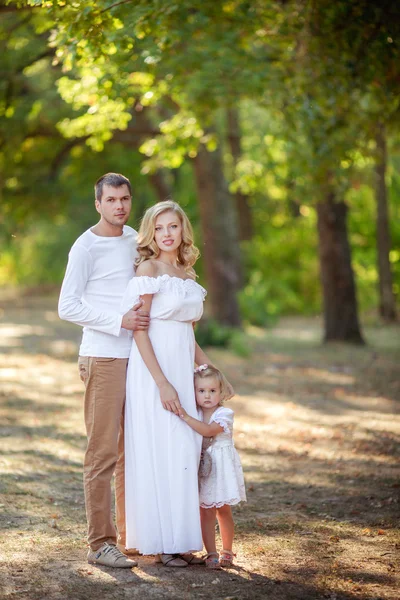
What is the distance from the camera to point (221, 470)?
5.15 metres

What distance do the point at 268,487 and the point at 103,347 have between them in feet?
9.80

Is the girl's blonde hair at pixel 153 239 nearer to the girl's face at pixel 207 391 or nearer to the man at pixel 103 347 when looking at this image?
the man at pixel 103 347

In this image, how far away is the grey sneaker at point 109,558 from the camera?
507cm

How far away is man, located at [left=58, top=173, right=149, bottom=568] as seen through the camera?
5.07 meters

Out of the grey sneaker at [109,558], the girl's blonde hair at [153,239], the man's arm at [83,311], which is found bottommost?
the grey sneaker at [109,558]

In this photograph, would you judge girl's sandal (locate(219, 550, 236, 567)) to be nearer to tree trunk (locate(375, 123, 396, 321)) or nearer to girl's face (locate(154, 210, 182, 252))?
girl's face (locate(154, 210, 182, 252))

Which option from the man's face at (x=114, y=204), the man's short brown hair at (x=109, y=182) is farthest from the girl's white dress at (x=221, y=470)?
the man's short brown hair at (x=109, y=182)

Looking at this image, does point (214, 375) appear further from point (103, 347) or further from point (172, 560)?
point (172, 560)

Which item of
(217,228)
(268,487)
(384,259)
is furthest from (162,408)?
(384,259)

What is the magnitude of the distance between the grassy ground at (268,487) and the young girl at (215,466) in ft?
0.60

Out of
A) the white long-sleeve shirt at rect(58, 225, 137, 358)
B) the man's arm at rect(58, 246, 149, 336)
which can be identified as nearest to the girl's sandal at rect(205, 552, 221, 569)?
the white long-sleeve shirt at rect(58, 225, 137, 358)

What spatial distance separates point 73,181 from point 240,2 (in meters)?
14.9

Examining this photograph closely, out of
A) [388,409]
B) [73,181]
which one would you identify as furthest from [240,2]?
[73,181]

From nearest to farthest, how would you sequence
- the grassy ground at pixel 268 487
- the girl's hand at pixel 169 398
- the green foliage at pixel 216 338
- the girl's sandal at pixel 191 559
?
1. the grassy ground at pixel 268 487
2. the girl's hand at pixel 169 398
3. the girl's sandal at pixel 191 559
4. the green foliage at pixel 216 338
